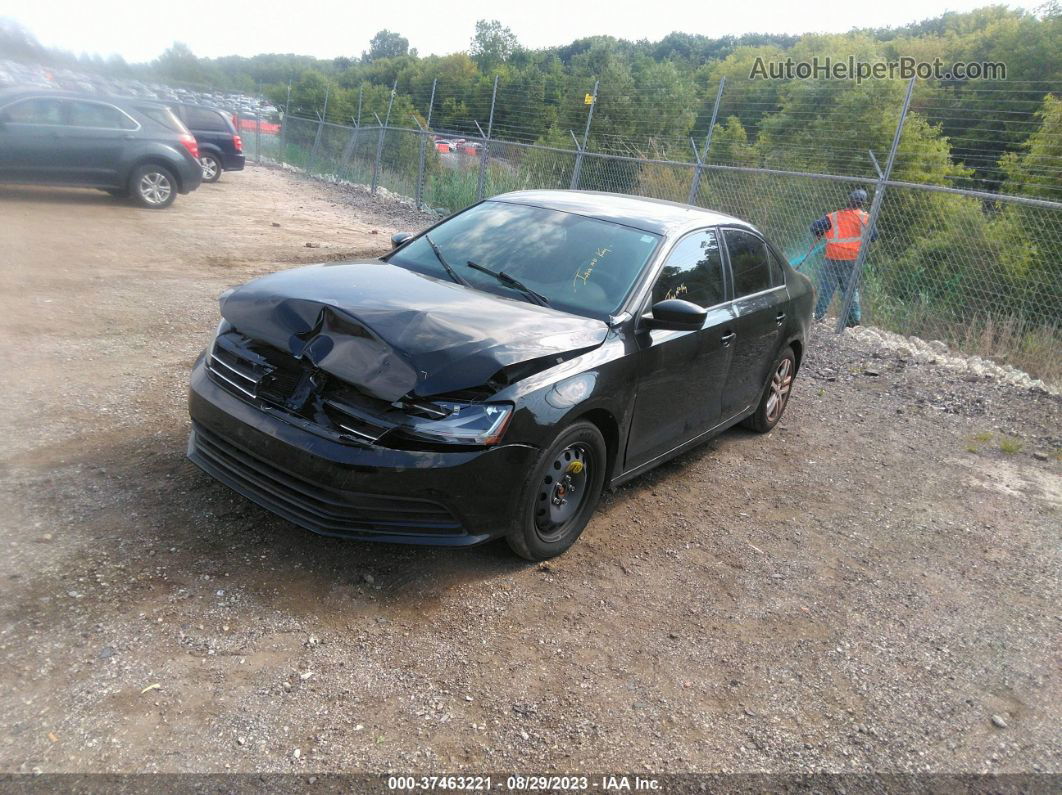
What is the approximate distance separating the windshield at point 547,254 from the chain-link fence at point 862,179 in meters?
5.43

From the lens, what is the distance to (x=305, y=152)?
2803cm

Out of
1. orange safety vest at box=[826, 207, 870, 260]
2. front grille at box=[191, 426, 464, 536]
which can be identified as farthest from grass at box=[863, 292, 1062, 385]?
front grille at box=[191, 426, 464, 536]

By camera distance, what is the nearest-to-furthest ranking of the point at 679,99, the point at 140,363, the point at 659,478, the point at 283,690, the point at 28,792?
the point at 28,792, the point at 283,690, the point at 659,478, the point at 140,363, the point at 679,99

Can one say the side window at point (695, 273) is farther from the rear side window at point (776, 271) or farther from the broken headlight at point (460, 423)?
the broken headlight at point (460, 423)

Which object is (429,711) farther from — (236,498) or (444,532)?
(236,498)

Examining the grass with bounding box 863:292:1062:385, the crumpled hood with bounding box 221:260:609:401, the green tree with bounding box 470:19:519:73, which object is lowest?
the grass with bounding box 863:292:1062:385

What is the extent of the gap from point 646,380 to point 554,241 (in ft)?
3.22

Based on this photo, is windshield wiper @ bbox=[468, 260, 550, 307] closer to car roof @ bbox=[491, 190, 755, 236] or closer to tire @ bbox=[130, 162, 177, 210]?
car roof @ bbox=[491, 190, 755, 236]

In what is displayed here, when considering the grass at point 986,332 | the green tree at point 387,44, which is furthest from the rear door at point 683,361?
the green tree at point 387,44

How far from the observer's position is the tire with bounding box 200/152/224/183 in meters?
18.9

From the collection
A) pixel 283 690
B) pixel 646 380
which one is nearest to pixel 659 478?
pixel 646 380

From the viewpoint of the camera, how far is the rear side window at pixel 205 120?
18297mm

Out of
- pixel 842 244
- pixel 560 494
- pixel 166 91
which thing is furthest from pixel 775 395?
pixel 166 91

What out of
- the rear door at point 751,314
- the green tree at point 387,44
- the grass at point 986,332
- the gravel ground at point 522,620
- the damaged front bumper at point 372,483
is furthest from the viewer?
the green tree at point 387,44
